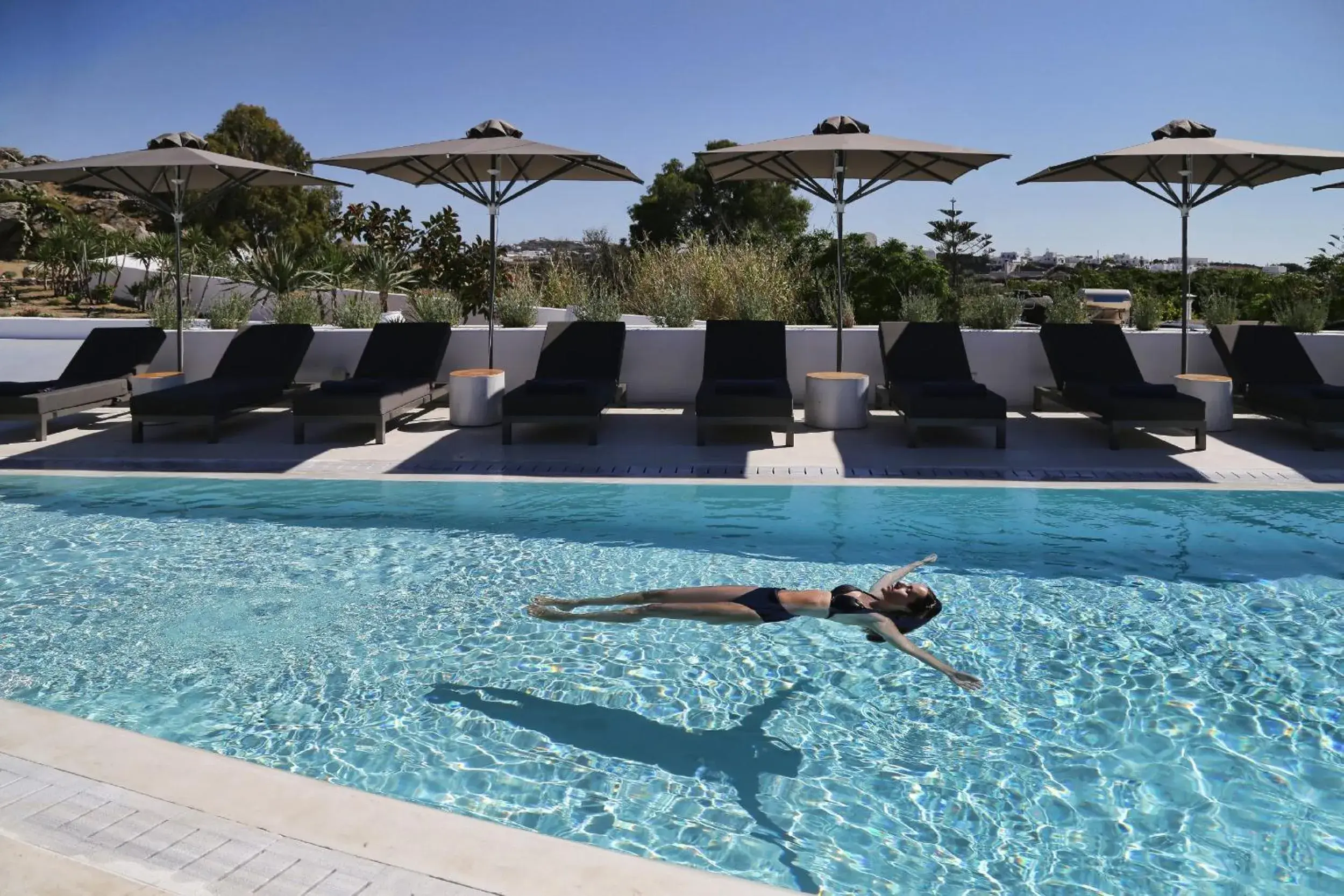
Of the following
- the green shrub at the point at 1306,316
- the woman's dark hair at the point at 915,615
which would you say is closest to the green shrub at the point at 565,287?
the green shrub at the point at 1306,316

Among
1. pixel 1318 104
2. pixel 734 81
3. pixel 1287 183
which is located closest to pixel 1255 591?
pixel 1287 183

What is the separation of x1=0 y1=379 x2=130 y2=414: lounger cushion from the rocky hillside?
22102 millimetres

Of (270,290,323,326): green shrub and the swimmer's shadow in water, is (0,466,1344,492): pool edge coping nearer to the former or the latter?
the swimmer's shadow in water

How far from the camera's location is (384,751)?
3.29 meters

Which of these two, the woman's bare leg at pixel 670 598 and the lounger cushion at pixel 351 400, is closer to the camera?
the woman's bare leg at pixel 670 598

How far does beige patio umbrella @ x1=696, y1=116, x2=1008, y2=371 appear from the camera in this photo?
26.2 feet

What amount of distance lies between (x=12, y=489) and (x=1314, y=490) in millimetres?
8109

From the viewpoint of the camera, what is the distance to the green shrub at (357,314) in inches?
405

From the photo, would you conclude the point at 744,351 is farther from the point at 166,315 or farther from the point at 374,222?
the point at 374,222

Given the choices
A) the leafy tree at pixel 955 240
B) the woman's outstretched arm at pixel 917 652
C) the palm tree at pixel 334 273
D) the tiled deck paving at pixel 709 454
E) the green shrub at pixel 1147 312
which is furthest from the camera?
the leafy tree at pixel 955 240

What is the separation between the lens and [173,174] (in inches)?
365

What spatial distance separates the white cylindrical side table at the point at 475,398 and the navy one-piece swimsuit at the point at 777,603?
5179 millimetres

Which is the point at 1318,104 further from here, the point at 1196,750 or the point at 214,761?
the point at 214,761

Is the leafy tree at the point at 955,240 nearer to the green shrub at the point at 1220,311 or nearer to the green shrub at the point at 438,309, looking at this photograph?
the green shrub at the point at 1220,311
